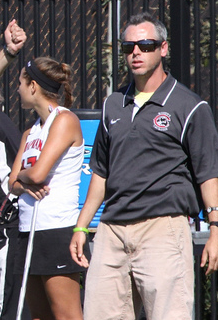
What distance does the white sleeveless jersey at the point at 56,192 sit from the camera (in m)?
3.97

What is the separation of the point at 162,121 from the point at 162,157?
0.16 metres

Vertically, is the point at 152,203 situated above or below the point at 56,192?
above

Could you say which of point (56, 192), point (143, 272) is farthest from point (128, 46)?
point (143, 272)

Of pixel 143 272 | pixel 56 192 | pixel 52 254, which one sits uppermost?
pixel 56 192

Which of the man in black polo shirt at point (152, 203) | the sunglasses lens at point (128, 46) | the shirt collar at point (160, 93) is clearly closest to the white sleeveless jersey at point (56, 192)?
the man in black polo shirt at point (152, 203)

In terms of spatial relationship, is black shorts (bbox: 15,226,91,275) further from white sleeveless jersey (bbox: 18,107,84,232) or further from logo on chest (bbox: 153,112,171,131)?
logo on chest (bbox: 153,112,171,131)

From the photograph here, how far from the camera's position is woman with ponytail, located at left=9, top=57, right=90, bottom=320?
12.9 feet

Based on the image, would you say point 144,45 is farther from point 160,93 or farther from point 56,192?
point 56,192

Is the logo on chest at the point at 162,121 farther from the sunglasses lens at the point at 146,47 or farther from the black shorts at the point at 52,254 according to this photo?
the black shorts at the point at 52,254

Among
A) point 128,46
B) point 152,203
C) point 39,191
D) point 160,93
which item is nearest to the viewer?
point 152,203

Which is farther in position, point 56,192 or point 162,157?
point 56,192

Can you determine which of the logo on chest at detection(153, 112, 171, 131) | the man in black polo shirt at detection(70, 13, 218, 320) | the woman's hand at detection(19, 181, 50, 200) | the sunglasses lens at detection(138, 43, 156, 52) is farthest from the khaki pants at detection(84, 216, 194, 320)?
the sunglasses lens at detection(138, 43, 156, 52)

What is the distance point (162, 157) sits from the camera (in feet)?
11.2

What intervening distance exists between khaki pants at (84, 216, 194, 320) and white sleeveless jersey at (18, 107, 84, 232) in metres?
0.49
